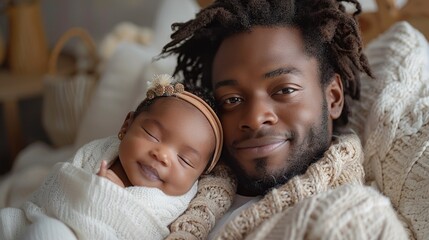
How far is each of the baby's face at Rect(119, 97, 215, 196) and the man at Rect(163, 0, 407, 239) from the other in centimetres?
7

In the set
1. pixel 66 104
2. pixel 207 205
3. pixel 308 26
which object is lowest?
pixel 66 104

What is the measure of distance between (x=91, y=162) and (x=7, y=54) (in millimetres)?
Result: 1738

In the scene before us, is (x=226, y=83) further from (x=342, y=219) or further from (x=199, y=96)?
(x=342, y=219)

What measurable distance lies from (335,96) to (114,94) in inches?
26.5

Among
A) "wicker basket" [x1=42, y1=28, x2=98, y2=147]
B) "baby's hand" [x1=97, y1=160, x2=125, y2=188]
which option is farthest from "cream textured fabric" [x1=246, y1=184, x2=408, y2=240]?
"wicker basket" [x1=42, y1=28, x2=98, y2=147]

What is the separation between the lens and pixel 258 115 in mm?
1021

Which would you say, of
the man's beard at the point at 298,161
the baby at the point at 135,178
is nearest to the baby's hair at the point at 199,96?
the baby at the point at 135,178

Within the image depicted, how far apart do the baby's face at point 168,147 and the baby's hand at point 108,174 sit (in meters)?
0.02

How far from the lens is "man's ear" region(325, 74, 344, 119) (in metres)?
1.13

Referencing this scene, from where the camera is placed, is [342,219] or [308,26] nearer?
[342,219]

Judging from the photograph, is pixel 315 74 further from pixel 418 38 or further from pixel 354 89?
pixel 418 38

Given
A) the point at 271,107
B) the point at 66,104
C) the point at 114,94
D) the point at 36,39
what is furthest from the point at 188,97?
the point at 36,39

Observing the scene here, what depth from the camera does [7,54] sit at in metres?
2.61

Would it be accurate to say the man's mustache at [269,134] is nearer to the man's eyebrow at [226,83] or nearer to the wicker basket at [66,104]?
the man's eyebrow at [226,83]
